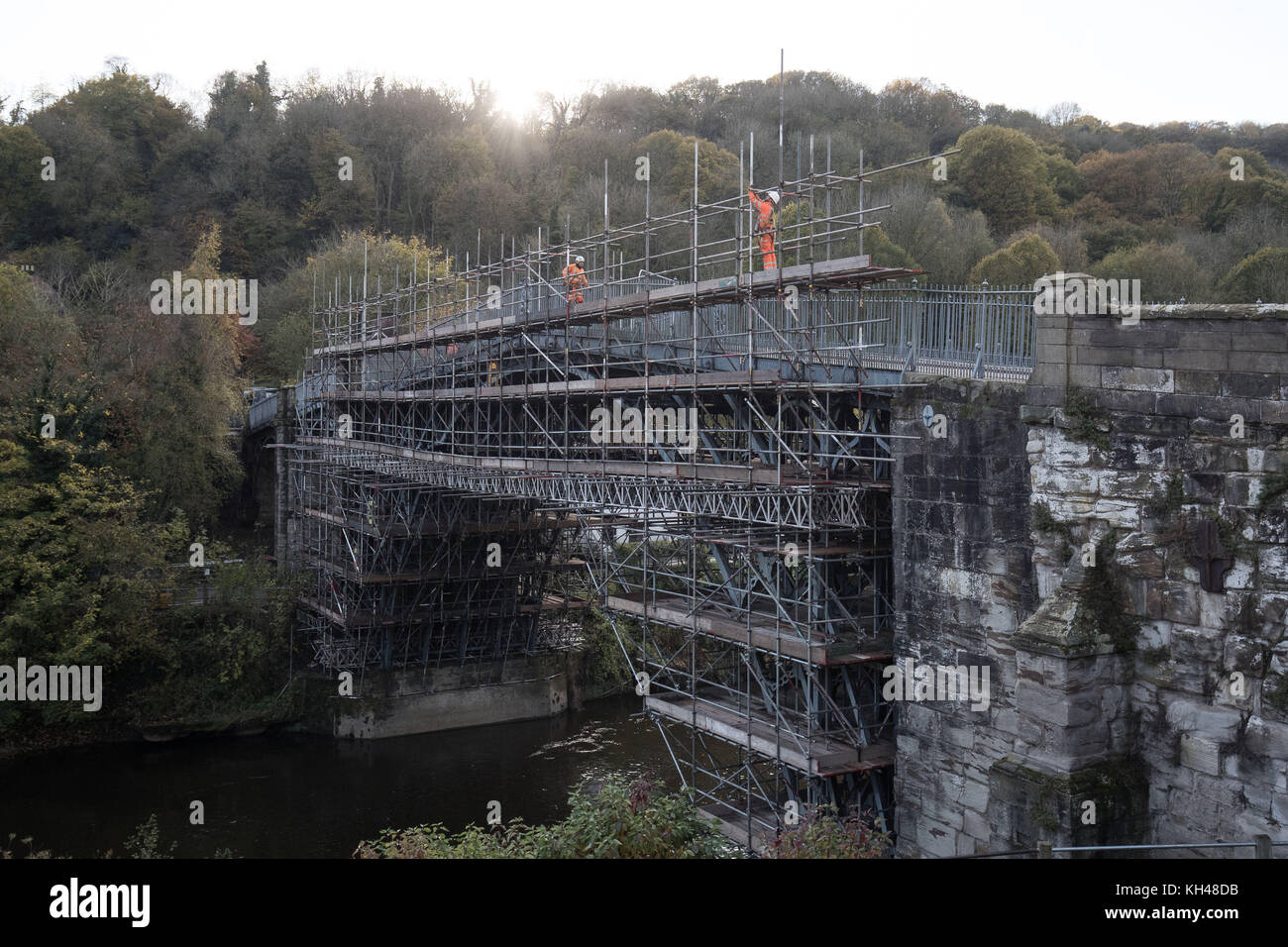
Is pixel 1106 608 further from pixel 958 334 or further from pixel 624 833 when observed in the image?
pixel 624 833

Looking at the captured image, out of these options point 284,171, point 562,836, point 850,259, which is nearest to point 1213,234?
point 850,259

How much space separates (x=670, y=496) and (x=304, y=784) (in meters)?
11.7

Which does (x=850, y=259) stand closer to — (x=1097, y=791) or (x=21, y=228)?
(x=1097, y=791)

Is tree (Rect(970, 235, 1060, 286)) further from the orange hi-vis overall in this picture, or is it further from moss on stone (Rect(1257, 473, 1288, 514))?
moss on stone (Rect(1257, 473, 1288, 514))

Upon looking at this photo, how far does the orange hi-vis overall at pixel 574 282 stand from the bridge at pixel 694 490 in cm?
23

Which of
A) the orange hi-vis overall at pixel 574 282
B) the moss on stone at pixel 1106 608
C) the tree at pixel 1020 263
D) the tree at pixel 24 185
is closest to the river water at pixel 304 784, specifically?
the orange hi-vis overall at pixel 574 282

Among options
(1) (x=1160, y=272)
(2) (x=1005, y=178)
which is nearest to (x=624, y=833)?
(1) (x=1160, y=272)

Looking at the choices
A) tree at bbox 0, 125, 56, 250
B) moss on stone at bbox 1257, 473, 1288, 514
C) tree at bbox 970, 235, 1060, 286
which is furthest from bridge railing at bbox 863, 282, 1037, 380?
tree at bbox 0, 125, 56, 250

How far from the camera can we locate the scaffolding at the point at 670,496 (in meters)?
13.8

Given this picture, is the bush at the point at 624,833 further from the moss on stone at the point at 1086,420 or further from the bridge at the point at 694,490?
the moss on stone at the point at 1086,420

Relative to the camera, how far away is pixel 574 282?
20750 millimetres

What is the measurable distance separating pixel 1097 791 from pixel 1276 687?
1.74m
